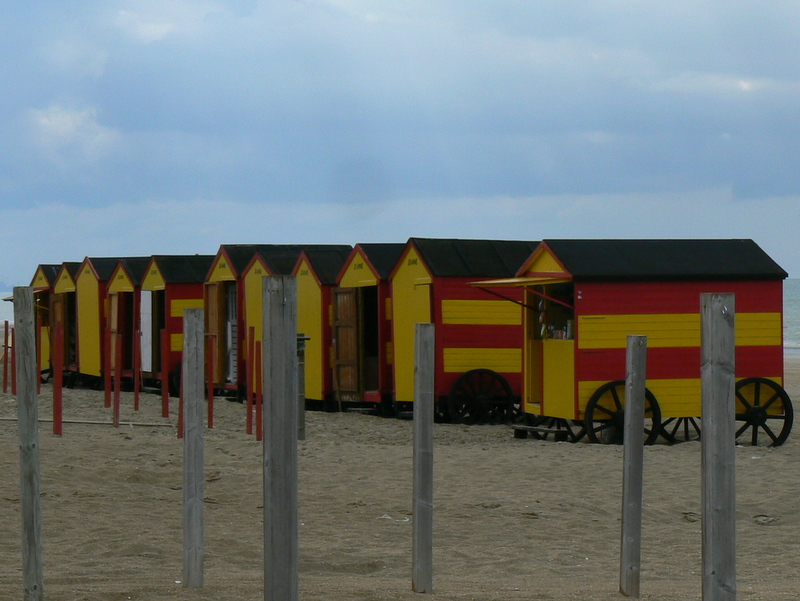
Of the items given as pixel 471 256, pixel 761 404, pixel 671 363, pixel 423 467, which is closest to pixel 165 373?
pixel 471 256

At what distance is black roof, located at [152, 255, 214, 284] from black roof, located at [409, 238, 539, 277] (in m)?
7.22

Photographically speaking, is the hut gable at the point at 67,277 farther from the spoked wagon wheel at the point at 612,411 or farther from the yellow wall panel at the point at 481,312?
the spoked wagon wheel at the point at 612,411

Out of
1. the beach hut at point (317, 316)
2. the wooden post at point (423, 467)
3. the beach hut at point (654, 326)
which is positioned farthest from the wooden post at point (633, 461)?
the beach hut at point (317, 316)

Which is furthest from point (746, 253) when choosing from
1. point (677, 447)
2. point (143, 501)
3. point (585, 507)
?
point (143, 501)

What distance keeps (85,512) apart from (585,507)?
4.12 m

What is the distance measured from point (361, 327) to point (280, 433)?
14.6 metres

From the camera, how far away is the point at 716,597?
4.35 m

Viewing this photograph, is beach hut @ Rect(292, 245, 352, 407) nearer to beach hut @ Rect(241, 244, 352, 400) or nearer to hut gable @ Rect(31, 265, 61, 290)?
beach hut @ Rect(241, 244, 352, 400)

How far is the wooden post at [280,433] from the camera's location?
3.97 metres

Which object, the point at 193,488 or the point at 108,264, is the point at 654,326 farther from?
the point at 108,264

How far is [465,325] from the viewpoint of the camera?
16.7 meters

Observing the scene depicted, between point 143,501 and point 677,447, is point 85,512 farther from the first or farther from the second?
point 677,447

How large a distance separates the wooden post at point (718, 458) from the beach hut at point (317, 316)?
1532 centimetres

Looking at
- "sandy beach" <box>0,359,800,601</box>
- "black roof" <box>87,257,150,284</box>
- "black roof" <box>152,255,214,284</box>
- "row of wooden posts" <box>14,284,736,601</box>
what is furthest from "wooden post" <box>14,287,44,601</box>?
"black roof" <box>87,257,150,284</box>
